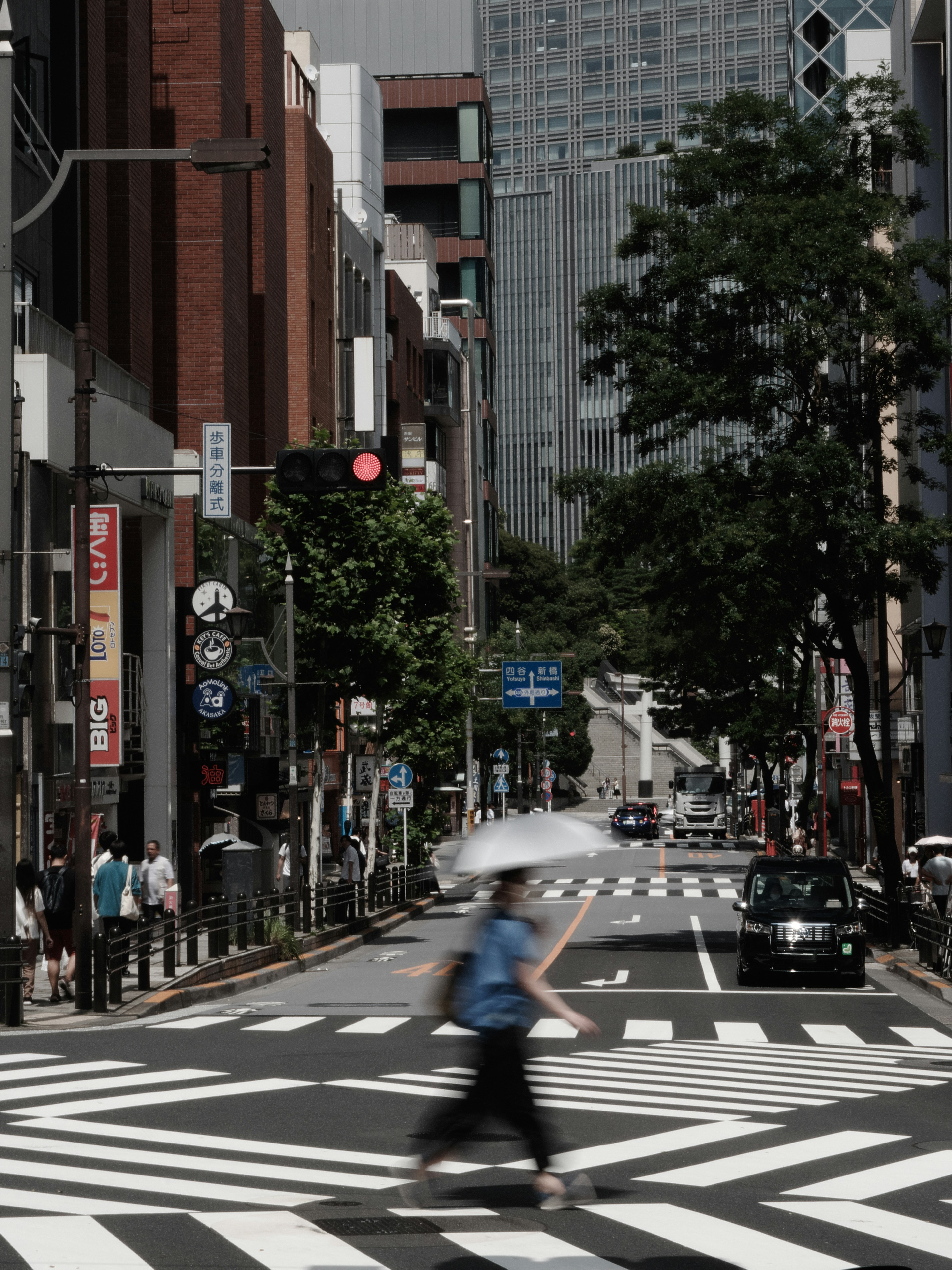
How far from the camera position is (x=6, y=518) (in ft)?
61.7

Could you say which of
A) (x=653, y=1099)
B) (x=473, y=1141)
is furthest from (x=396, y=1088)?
(x=473, y=1141)

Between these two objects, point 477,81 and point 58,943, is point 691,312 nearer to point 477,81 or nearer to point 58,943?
point 58,943

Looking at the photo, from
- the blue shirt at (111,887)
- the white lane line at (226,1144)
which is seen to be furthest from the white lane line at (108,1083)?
the blue shirt at (111,887)

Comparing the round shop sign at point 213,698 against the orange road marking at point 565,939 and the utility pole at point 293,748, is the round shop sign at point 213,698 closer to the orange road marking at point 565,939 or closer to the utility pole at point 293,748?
the utility pole at point 293,748

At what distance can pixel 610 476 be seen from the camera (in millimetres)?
31516

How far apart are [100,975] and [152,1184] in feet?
31.3

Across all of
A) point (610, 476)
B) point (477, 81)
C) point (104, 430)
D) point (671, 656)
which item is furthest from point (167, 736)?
point (477, 81)

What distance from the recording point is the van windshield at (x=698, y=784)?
90.2m

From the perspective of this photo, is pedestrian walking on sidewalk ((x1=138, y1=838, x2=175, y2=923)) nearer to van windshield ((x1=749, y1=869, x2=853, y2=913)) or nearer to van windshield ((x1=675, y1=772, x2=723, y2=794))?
van windshield ((x1=749, y1=869, x2=853, y2=913))

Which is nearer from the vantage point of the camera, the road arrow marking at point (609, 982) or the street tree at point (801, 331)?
the road arrow marking at point (609, 982)

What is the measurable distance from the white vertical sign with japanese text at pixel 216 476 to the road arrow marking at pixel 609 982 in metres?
13.3

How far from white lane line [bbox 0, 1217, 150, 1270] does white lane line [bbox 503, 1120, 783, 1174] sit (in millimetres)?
2534

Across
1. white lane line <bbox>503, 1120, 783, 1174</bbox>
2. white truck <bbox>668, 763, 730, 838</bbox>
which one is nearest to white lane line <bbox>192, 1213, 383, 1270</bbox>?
white lane line <bbox>503, 1120, 783, 1174</bbox>

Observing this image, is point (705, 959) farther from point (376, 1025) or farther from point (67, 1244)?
point (67, 1244)
